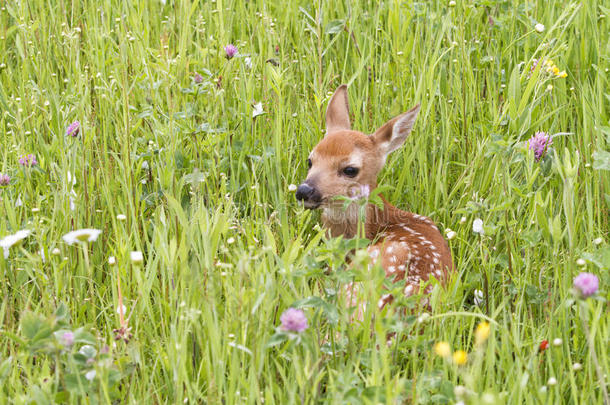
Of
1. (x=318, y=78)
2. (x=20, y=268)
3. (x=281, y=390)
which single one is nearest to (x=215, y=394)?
(x=281, y=390)

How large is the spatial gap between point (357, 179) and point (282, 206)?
0.70 m

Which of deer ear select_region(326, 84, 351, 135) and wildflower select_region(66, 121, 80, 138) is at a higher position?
wildflower select_region(66, 121, 80, 138)

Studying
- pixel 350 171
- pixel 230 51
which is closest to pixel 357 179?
pixel 350 171

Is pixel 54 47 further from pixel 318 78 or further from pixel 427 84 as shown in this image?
pixel 427 84

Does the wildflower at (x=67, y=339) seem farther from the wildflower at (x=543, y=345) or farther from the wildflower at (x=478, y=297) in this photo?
the wildflower at (x=478, y=297)

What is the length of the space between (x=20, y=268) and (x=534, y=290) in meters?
2.04

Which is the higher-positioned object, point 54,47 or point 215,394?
point 54,47

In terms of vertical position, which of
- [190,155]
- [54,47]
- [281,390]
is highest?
[54,47]

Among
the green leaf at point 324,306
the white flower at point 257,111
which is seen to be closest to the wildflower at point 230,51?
the white flower at point 257,111

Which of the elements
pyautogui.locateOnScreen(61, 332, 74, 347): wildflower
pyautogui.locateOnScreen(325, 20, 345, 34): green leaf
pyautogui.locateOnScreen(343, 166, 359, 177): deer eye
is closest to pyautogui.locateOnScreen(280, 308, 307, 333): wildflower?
pyautogui.locateOnScreen(61, 332, 74, 347): wildflower

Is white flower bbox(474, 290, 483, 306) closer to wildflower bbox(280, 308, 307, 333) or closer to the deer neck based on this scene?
the deer neck

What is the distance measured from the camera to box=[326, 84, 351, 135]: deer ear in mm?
4586

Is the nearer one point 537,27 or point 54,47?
point 537,27

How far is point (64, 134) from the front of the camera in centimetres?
409
